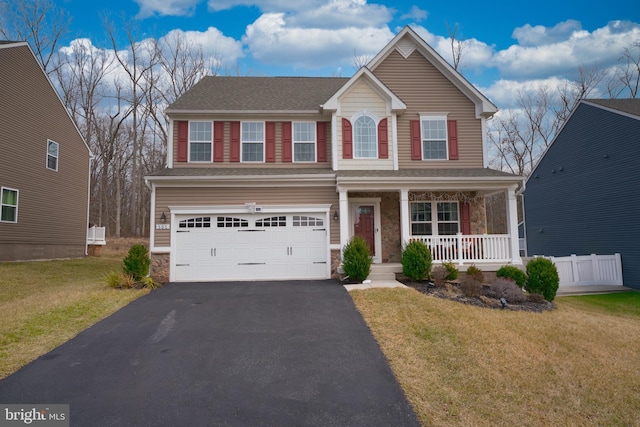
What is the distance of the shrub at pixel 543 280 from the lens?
9.49m

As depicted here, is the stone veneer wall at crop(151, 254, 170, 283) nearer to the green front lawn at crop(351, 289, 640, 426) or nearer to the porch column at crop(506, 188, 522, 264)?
the green front lawn at crop(351, 289, 640, 426)

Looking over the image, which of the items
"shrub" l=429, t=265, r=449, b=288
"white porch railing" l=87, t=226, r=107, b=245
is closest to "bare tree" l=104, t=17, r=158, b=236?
"white porch railing" l=87, t=226, r=107, b=245

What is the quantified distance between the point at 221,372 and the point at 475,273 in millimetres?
8088

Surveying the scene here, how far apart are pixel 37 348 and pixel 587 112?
1907 cm

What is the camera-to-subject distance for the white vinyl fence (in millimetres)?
12883

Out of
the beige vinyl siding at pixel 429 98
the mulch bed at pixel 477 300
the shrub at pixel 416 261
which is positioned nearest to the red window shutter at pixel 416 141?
the beige vinyl siding at pixel 429 98

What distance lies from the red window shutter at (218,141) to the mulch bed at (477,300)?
7.73 metres

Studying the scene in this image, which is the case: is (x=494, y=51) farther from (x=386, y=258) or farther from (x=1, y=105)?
(x=1, y=105)

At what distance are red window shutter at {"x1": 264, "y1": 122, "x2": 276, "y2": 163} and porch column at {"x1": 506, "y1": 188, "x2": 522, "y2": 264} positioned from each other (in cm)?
788

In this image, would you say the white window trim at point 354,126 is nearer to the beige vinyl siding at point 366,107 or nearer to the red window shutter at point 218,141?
the beige vinyl siding at point 366,107

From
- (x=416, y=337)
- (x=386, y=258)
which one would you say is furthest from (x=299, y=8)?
(x=416, y=337)

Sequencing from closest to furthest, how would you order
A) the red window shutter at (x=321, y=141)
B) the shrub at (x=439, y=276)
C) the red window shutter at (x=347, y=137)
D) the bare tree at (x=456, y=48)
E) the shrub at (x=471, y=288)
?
the shrub at (x=471, y=288)
the shrub at (x=439, y=276)
the red window shutter at (x=347, y=137)
the red window shutter at (x=321, y=141)
the bare tree at (x=456, y=48)

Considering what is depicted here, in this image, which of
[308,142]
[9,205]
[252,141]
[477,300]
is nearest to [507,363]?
[477,300]

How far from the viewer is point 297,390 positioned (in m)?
4.45
